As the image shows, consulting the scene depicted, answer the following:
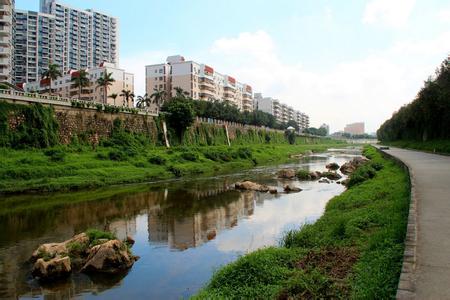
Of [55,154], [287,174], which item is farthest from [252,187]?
[55,154]

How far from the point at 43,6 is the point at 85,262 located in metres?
137

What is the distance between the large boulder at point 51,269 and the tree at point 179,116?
43197 millimetres

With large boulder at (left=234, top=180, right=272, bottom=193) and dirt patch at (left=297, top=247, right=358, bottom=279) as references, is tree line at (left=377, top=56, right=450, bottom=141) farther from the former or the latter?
dirt patch at (left=297, top=247, right=358, bottom=279)

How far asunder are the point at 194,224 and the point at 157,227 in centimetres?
176

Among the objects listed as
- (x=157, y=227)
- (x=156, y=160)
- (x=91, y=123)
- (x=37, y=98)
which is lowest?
(x=157, y=227)

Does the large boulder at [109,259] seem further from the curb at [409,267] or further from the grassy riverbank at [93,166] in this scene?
the grassy riverbank at [93,166]

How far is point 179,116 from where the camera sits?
5406 cm

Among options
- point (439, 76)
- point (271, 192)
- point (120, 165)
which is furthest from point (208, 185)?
point (439, 76)

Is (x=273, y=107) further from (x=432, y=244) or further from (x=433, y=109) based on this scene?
(x=432, y=244)

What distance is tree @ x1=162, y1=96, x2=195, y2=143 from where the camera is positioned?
177 ft

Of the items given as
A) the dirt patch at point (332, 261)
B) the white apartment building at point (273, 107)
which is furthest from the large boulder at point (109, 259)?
the white apartment building at point (273, 107)

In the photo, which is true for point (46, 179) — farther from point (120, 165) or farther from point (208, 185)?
point (208, 185)

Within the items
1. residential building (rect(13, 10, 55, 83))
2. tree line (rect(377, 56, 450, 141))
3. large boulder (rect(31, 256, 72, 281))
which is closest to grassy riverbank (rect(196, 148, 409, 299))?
large boulder (rect(31, 256, 72, 281))

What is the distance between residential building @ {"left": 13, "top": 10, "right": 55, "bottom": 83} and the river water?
95.9 meters
